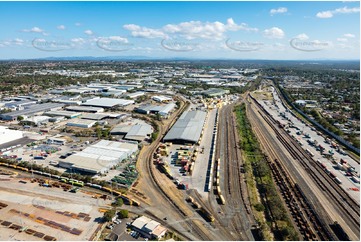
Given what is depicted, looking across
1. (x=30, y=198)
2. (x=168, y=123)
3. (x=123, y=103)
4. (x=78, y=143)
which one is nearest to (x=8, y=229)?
(x=30, y=198)

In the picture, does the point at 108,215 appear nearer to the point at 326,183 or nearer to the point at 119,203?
the point at 119,203

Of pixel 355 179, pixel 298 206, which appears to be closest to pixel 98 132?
pixel 298 206

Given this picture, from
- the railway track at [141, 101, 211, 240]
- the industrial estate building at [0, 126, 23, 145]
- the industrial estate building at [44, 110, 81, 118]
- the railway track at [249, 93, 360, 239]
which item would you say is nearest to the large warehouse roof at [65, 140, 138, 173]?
the railway track at [141, 101, 211, 240]

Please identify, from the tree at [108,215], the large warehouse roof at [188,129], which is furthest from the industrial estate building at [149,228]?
the large warehouse roof at [188,129]

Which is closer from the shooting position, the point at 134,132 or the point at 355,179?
the point at 355,179

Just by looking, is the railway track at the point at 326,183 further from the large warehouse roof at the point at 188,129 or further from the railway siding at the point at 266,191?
the large warehouse roof at the point at 188,129

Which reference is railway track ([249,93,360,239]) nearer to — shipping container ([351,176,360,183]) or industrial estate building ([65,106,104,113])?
shipping container ([351,176,360,183])
